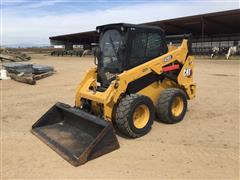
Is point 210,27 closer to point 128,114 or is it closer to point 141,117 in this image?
point 141,117

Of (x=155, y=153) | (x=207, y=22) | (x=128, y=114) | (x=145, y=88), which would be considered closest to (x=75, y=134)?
(x=128, y=114)

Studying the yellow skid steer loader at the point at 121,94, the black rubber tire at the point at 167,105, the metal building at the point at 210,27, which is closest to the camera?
the yellow skid steer loader at the point at 121,94

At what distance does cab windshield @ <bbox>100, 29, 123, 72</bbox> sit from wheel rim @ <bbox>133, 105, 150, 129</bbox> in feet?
3.05

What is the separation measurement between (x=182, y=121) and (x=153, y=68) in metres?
1.47

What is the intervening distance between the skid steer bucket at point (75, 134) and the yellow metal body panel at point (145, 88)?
36 cm

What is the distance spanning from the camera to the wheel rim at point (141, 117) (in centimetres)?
535

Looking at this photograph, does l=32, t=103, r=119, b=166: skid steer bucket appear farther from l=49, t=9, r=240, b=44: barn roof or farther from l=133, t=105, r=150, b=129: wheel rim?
l=49, t=9, r=240, b=44: barn roof

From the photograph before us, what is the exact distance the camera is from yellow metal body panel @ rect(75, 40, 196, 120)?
5.11m

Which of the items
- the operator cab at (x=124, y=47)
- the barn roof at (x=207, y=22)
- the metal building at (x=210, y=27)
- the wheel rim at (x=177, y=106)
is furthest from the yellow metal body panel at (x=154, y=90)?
the barn roof at (x=207, y=22)

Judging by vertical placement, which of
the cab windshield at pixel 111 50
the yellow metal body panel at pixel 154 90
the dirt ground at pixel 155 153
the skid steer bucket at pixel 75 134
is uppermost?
the cab windshield at pixel 111 50

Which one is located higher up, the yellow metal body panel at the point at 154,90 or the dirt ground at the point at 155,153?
the yellow metal body panel at the point at 154,90

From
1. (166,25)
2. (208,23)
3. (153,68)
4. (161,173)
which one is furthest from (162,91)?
(166,25)

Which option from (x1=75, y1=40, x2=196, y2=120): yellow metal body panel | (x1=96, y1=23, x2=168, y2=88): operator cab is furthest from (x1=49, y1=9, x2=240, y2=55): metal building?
(x1=96, y1=23, x2=168, y2=88): operator cab

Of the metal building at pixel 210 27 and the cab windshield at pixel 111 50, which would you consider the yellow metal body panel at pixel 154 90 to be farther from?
the metal building at pixel 210 27
